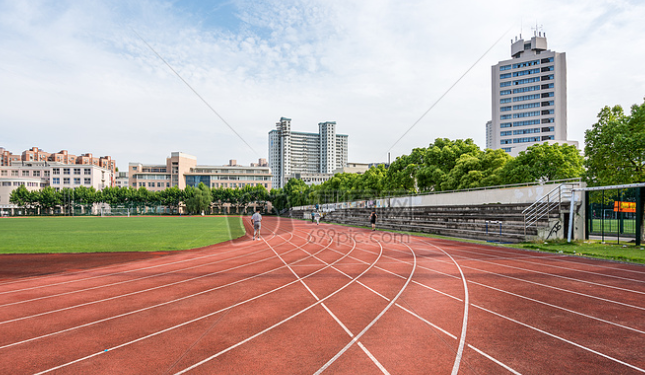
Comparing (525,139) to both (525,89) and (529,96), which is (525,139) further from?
(525,89)

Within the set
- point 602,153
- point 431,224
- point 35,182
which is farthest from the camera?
point 35,182

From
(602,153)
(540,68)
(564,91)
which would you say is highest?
(540,68)

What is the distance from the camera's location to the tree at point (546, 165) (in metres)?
28.4

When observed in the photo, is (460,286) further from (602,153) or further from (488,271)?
(602,153)

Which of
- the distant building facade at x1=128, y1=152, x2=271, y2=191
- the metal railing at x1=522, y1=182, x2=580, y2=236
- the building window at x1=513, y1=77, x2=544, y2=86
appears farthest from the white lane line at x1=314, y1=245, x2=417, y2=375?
the distant building facade at x1=128, y1=152, x2=271, y2=191

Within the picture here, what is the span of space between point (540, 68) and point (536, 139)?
18521 mm

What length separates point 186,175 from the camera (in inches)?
4845

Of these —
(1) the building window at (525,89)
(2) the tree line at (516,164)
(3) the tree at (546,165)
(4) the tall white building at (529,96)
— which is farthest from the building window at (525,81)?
(3) the tree at (546,165)

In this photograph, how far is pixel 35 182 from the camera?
107 meters

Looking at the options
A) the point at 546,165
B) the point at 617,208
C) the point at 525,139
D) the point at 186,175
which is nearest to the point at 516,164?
the point at 546,165

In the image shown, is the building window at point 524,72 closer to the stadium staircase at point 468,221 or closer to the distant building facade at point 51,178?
the stadium staircase at point 468,221

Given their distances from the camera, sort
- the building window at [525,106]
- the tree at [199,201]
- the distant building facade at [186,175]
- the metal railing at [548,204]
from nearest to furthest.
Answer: the metal railing at [548,204] → the building window at [525,106] → the tree at [199,201] → the distant building facade at [186,175]

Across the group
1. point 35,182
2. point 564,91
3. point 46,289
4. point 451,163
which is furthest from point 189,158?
point 46,289

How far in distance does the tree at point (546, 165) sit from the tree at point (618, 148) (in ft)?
37.3
